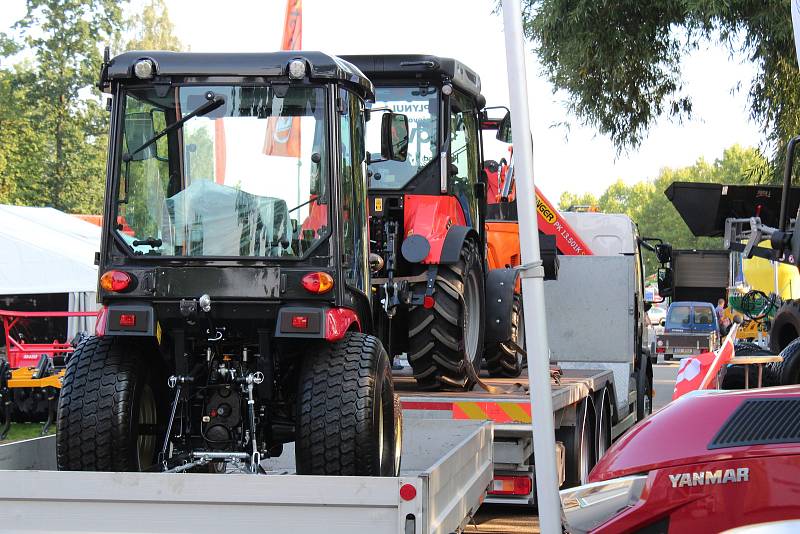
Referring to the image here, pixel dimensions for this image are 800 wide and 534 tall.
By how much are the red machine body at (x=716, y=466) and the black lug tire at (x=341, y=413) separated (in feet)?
4.77

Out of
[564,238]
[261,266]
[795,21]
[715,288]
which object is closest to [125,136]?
[261,266]

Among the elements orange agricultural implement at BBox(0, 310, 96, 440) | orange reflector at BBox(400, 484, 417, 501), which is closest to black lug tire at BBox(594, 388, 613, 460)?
orange agricultural implement at BBox(0, 310, 96, 440)

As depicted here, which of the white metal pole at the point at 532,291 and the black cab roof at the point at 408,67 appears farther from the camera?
the black cab roof at the point at 408,67

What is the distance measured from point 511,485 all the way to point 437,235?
1943 millimetres

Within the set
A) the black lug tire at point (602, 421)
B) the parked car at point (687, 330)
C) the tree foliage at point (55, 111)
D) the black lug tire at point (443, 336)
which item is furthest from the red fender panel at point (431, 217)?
the tree foliage at point (55, 111)

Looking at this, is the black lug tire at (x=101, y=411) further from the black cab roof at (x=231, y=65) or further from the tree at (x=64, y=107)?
the tree at (x=64, y=107)

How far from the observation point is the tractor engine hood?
4082mm

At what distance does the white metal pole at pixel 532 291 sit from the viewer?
14.3 feet

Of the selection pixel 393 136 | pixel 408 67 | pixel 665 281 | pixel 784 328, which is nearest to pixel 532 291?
pixel 393 136

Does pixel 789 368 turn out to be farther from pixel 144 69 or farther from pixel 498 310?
pixel 144 69

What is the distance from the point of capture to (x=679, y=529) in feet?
13.6

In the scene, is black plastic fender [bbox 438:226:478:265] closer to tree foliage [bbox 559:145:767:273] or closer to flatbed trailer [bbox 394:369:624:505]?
flatbed trailer [bbox 394:369:624:505]

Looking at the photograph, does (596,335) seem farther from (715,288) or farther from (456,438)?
(715,288)

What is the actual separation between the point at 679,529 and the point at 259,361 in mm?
2384
